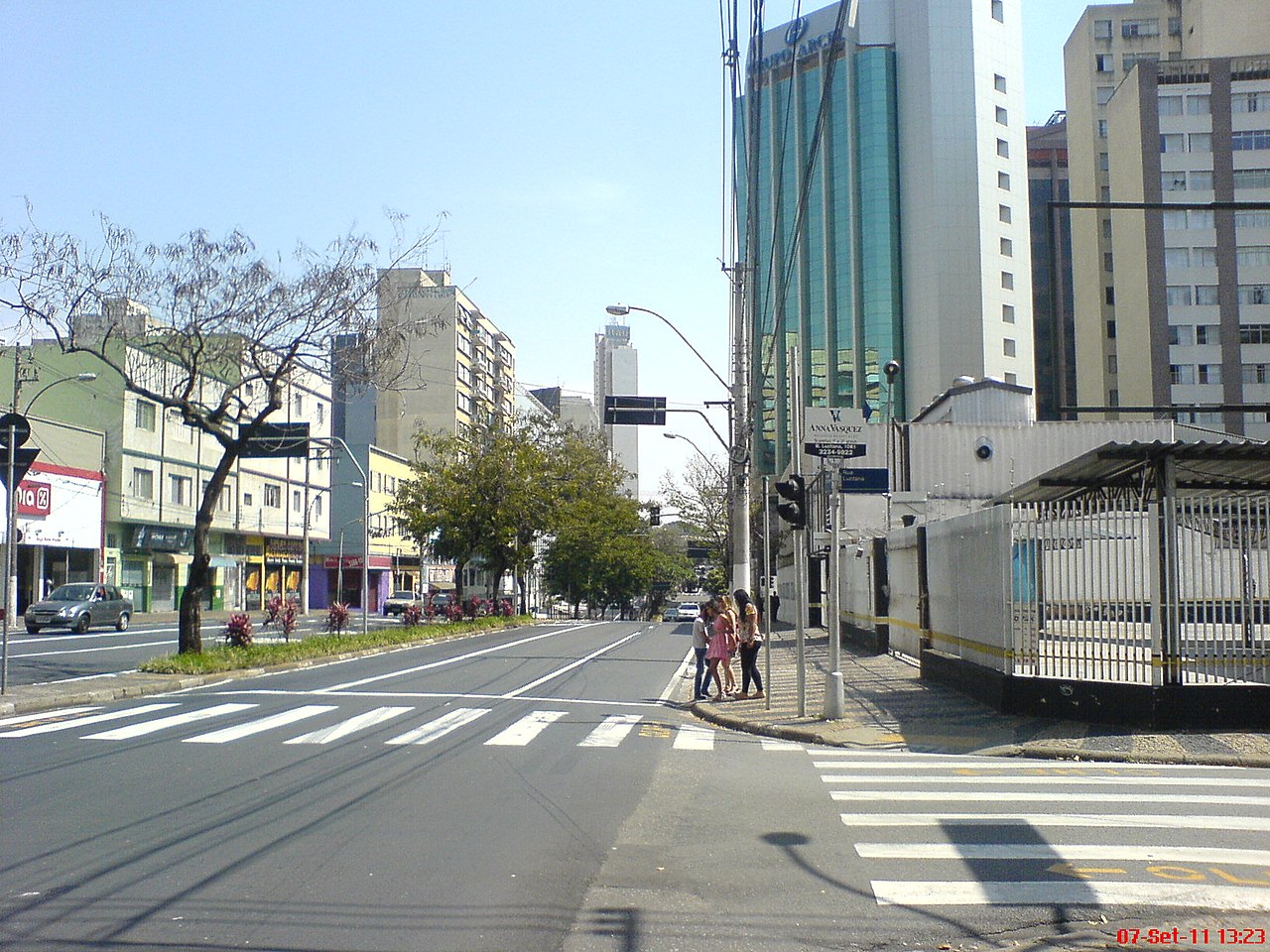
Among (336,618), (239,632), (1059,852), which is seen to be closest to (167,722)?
(239,632)

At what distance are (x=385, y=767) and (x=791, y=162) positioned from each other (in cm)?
6331

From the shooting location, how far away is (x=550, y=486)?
4722cm

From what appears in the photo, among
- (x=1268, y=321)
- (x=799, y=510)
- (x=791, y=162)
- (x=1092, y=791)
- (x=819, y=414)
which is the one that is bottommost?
(x=1092, y=791)

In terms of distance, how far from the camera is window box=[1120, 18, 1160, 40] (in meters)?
Result: 77.2

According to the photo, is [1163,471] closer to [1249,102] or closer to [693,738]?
[693,738]

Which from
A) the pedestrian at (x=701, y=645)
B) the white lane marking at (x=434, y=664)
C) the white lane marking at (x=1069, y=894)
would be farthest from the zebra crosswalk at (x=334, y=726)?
the white lane marking at (x=1069, y=894)

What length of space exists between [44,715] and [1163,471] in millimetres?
14458

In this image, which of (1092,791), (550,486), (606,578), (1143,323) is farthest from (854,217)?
(1092,791)

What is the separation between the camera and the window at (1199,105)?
2451 inches

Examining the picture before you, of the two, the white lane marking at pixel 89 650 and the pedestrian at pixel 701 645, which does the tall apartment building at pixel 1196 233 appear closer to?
the pedestrian at pixel 701 645

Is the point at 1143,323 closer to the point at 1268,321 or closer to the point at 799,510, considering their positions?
the point at 1268,321

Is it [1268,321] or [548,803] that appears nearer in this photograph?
[548,803]

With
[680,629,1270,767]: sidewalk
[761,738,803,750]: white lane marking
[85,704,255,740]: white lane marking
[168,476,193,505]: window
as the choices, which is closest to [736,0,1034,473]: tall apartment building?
[168,476,193,505]: window

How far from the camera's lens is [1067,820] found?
334 inches
